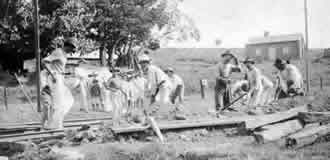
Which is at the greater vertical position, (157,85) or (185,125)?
(157,85)

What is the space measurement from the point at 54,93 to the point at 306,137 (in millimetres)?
5722

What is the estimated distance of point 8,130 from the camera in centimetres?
923

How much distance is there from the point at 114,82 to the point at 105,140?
11.4ft

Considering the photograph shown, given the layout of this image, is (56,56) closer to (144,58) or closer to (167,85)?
(144,58)

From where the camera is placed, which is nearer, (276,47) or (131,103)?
(131,103)

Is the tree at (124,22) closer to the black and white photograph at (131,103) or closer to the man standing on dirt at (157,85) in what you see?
the black and white photograph at (131,103)

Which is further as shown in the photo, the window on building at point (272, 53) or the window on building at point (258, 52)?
the window on building at point (258, 52)

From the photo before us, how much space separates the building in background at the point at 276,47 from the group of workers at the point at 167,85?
29.4 metres

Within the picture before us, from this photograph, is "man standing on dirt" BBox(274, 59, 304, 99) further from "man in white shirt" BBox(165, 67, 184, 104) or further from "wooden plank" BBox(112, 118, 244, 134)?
"wooden plank" BBox(112, 118, 244, 134)

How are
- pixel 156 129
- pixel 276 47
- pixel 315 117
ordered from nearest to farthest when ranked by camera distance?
pixel 156 129
pixel 315 117
pixel 276 47

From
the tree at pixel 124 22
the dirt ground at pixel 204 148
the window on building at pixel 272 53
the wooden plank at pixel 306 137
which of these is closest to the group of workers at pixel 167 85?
the dirt ground at pixel 204 148

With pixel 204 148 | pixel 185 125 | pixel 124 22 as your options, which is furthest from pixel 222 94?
pixel 124 22

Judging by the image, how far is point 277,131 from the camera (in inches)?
273

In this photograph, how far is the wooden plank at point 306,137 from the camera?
6031 mm
